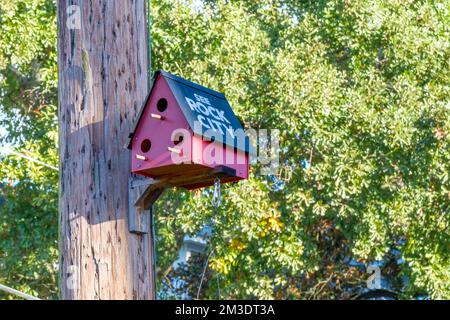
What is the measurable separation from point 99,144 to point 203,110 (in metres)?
0.57

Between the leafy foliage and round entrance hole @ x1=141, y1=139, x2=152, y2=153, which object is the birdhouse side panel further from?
the leafy foliage

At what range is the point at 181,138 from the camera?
498cm

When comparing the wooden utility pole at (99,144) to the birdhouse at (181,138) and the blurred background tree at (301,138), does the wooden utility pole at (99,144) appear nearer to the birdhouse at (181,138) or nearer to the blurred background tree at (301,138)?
the birdhouse at (181,138)

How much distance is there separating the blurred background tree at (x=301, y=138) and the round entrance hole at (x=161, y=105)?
22.4 ft

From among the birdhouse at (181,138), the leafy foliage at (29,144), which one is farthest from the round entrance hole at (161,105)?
the leafy foliage at (29,144)

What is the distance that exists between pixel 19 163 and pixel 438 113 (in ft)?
16.3

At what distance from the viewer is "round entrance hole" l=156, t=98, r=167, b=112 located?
16.2 ft

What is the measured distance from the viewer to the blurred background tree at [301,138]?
12.1m

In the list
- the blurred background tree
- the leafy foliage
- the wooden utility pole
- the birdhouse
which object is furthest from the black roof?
the leafy foliage

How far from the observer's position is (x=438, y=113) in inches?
476

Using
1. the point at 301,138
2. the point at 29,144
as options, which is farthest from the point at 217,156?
the point at 29,144

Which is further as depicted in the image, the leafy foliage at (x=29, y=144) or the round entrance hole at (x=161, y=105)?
the leafy foliage at (x=29, y=144)

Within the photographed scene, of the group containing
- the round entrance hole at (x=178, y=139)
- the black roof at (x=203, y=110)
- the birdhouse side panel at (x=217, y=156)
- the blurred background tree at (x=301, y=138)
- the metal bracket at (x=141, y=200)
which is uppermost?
the blurred background tree at (x=301, y=138)
